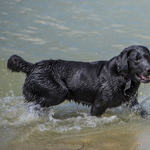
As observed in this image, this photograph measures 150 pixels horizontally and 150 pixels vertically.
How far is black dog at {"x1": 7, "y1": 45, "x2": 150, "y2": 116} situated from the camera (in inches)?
177

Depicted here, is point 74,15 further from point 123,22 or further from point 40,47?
point 40,47

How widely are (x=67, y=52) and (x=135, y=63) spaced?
4245 mm

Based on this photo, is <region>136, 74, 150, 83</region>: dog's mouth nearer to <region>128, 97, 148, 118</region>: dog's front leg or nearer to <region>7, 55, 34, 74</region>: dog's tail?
<region>128, 97, 148, 118</region>: dog's front leg

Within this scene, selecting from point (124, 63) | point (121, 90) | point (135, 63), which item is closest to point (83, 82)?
point (121, 90)

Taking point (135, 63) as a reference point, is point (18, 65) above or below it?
below

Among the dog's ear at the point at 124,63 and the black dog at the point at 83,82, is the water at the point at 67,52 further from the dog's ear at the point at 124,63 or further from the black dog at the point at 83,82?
the dog's ear at the point at 124,63

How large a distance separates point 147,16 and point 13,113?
8.21 metres

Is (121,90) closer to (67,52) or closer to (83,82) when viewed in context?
(83,82)

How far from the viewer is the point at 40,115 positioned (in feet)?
15.6

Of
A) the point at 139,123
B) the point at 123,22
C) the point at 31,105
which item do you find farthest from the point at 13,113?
the point at 123,22

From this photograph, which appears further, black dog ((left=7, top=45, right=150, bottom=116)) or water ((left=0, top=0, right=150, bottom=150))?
black dog ((left=7, top=45, right=150, bottom=116))

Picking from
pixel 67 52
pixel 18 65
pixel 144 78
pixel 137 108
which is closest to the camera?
pixel 144 78

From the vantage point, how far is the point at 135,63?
4305mm

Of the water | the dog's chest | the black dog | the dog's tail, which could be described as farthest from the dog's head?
the dog's tail
